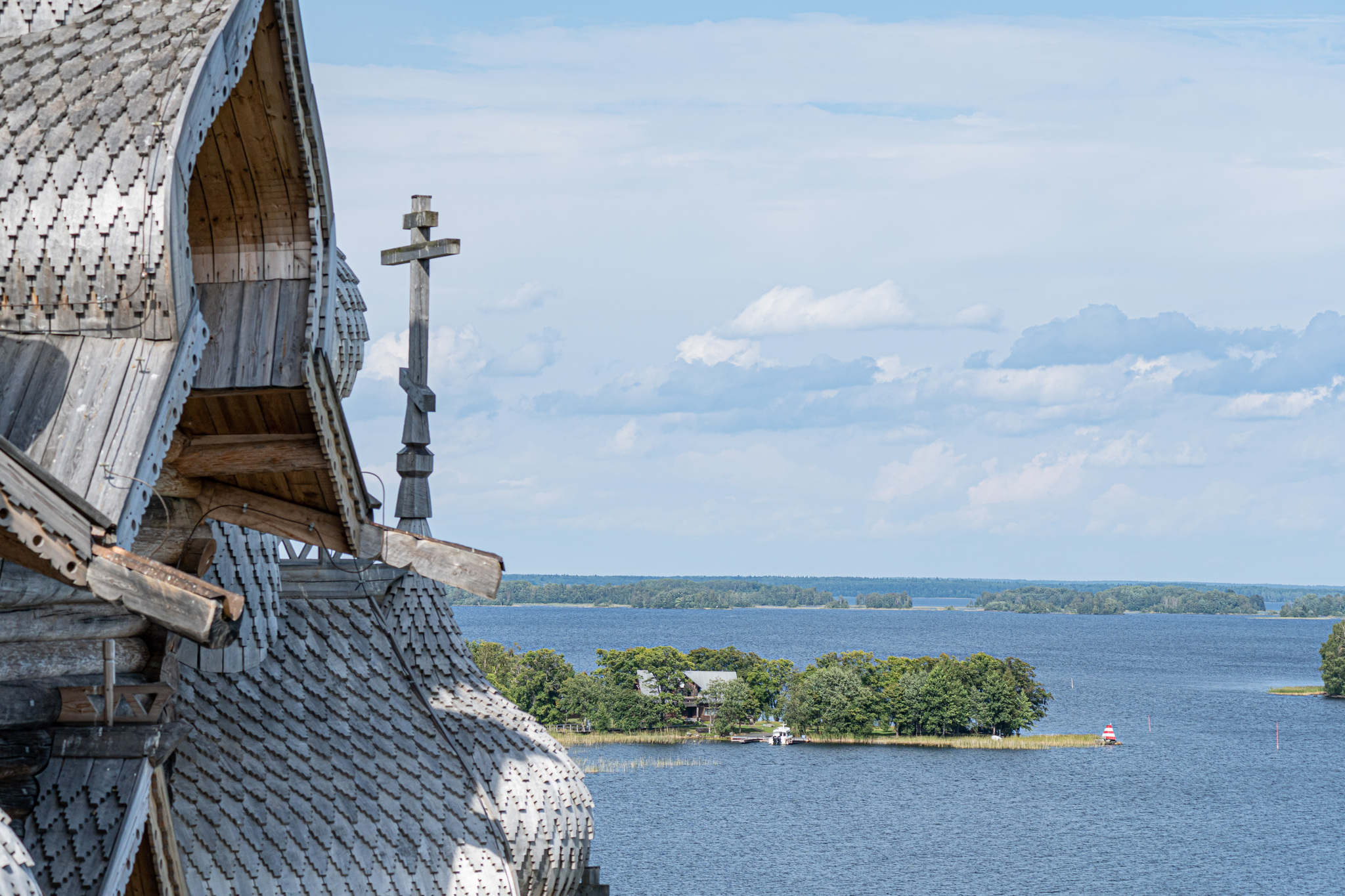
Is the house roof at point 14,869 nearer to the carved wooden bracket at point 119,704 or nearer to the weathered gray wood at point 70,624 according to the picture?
the weathered gray wood at point 70,624

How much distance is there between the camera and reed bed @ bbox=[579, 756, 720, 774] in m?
100

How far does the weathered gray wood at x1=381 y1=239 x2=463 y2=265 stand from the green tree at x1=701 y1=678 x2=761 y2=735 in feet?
344

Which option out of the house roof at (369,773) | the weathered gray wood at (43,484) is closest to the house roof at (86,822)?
the house roof at (369,773)

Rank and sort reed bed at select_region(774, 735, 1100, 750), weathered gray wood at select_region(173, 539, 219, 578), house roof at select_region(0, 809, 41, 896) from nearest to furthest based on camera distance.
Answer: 1. house roof at select_region(0, 809, 41, 896)
2. weathered gray wood at select_region(173, 539, 219, 578)
3. reed bed at select_region(774, 735, 1100, 750)

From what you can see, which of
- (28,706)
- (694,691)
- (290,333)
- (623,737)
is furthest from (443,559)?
(694,691)

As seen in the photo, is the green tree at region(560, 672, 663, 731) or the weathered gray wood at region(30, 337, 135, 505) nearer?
the weathered gray wood at region(30, 337, 135, 505)

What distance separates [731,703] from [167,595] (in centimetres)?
11399

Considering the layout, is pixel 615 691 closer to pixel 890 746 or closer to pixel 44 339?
pixel 890 746

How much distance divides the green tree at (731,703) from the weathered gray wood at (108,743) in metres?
110

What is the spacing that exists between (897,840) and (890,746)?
31.6 m

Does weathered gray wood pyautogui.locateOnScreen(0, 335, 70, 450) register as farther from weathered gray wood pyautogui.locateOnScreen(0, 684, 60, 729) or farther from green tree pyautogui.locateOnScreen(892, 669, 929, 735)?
green tree pyautogui.locateOnScreen(892, 669, 929, 735)

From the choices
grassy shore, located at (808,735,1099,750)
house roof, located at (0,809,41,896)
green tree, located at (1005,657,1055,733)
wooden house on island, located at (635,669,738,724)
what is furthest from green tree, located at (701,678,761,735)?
house roof, located at (0,809,41,896)

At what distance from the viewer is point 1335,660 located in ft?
520

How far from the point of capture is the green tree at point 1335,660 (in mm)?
157625
